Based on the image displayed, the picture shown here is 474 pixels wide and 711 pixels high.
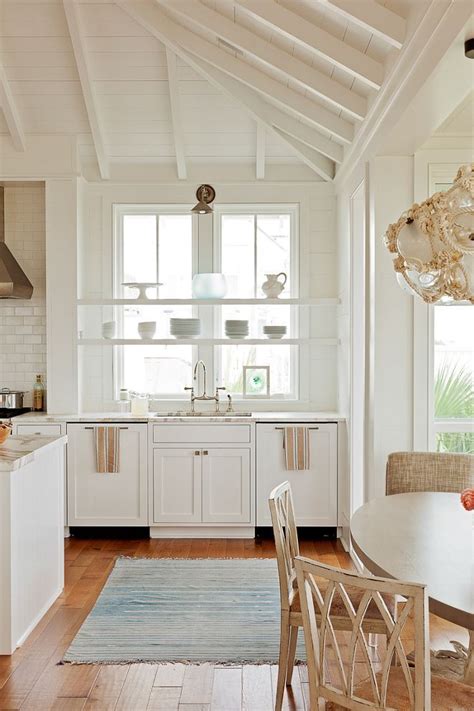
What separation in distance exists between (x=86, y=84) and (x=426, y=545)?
12.8ft

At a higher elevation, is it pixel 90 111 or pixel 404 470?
pixel 90 111

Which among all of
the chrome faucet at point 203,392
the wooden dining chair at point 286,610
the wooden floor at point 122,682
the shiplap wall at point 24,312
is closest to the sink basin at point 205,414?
the chrome faucet at point 203,392

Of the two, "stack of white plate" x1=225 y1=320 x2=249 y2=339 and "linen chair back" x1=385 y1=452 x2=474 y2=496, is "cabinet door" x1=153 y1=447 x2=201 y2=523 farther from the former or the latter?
"linen chair back" x1=385 y1=452 x2=474 y2=496

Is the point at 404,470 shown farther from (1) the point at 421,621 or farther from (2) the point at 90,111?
(2) the point at 90,111

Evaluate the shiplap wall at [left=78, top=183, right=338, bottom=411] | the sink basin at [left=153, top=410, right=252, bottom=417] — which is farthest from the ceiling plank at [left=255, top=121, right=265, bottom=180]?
the sink basin at [left=153, top=410, right=252, bottom=417]

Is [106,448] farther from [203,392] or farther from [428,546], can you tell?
[428,546]

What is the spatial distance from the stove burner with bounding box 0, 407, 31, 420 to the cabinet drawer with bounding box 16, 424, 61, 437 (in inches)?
6.0

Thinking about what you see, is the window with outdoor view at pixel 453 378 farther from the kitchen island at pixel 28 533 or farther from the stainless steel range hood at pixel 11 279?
the stainless steel range hood at pixel 11 279

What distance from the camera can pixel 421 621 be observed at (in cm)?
158

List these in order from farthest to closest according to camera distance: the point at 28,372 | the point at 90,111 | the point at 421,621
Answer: the point at 28,372 → the point at 90,111 → the point at 421,621

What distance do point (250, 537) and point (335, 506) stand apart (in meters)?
0.66

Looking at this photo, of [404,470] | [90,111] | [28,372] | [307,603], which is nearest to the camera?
[307,603]

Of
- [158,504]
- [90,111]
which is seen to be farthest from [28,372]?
[90,111]

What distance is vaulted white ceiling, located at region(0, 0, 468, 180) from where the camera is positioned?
3311 mm
